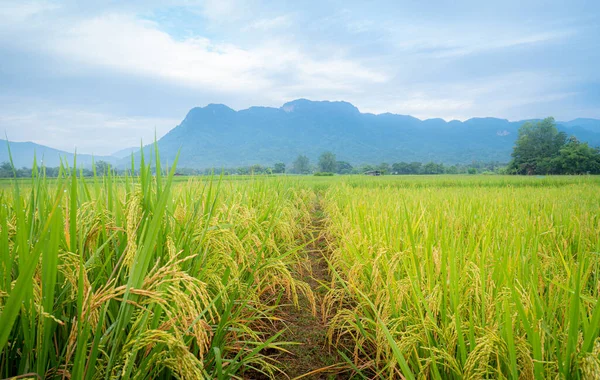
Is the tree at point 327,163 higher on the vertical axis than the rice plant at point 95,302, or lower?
higher

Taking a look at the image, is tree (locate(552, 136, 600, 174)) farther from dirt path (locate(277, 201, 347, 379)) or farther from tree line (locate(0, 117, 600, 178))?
dirt path (locate(277, 201, 347, 379))

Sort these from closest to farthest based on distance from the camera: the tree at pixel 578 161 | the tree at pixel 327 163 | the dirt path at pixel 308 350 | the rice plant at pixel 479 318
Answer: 1. the rice plant at pixel 479 318
2. the dirt path at pixel 308 350
3. the tree at pixel 578 161
4. the tree at pixel 327 163

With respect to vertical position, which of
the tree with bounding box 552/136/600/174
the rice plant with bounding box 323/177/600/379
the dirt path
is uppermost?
the tree with bounding box 552/136/600/174

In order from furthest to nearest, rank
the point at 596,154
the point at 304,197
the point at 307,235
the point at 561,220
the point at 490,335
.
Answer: the point at 596,154, the point at 304,197, the point at 307,235, the point at 561,220, the point at 490,335

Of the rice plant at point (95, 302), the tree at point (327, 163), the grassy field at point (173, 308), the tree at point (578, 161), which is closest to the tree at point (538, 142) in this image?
the tree at point (578, 161)

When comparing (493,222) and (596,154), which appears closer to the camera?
(493,222)

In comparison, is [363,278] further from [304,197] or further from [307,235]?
[304,197]

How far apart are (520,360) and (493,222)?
226 cm

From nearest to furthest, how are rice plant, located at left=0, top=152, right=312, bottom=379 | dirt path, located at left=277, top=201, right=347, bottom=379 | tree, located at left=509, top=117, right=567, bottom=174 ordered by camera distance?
1. rice plant, located at left=0, top=152, right=312, bottom=379
2. dirt path, located at left=277, top=201, right=347, bottom=379
3. tree, located at left=509, top=117, right=567, bottom=174

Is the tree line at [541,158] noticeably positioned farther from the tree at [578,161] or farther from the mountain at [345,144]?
the mountain at [345,144]

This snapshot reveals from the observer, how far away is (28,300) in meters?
0.91

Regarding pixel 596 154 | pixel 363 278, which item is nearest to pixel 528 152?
pixel 596 154

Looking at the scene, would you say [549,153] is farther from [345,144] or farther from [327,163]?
[345,144]

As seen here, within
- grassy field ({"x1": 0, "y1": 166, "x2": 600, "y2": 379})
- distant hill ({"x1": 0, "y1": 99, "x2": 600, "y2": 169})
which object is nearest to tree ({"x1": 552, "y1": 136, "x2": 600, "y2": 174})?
grassy field ({"x1": 0, "y1": 166, "x2": 600, "y2": 379})
